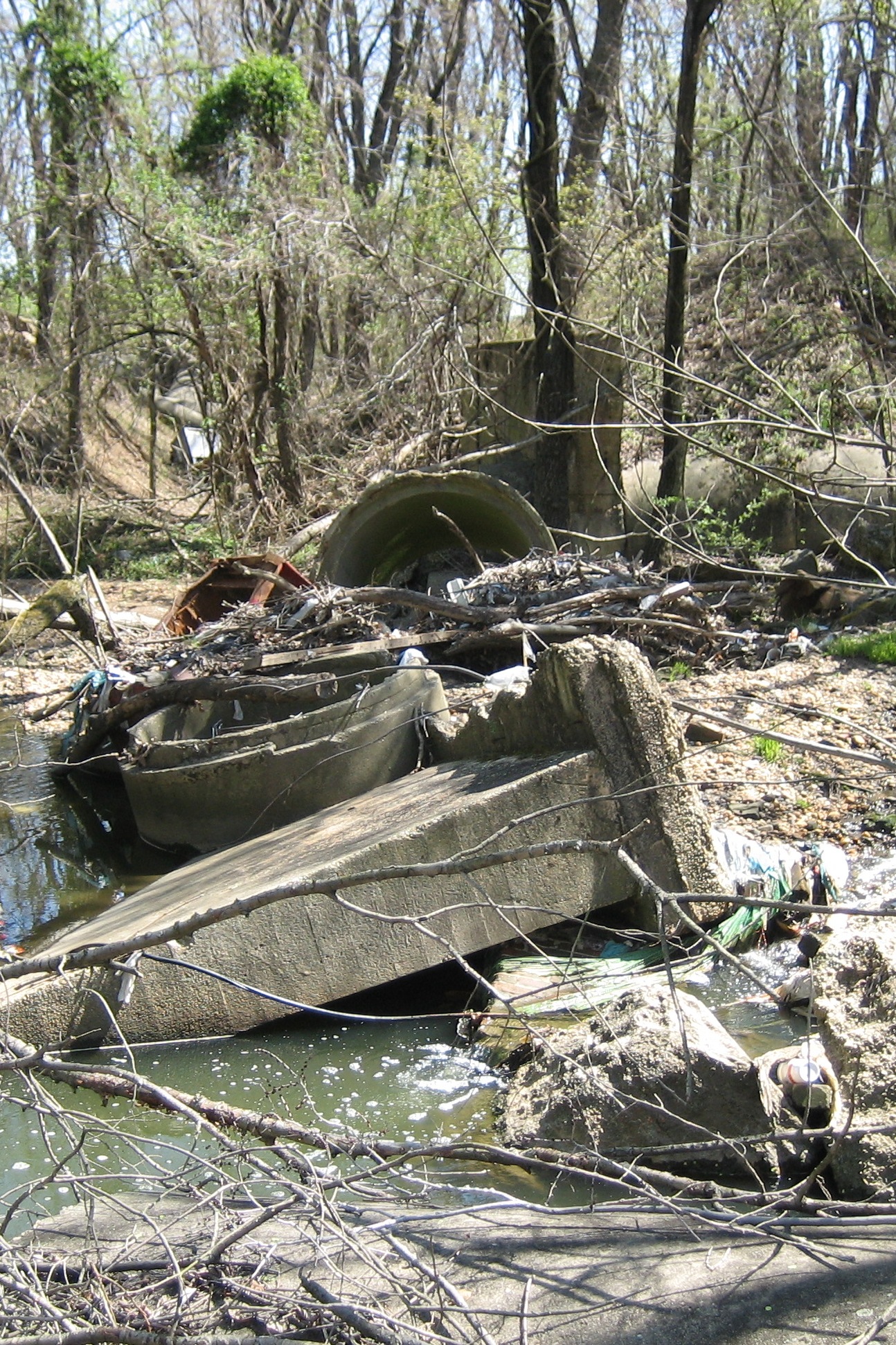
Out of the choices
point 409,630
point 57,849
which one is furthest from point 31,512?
point 409,630

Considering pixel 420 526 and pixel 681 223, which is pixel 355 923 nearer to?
pixel 420 526

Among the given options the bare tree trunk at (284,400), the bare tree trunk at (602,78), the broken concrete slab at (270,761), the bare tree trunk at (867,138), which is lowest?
the broken concrete slab at (270,761)

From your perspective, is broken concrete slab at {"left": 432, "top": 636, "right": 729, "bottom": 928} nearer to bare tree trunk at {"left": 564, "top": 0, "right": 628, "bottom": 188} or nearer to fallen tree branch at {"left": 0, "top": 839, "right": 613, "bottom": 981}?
fallen tree branch at {"left": 0, "top": 839, "right": 613, "bottom": 981}

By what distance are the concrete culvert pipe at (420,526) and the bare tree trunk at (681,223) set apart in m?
1.36

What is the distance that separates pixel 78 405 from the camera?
51.4 ft

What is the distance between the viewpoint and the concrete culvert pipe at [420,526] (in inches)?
369

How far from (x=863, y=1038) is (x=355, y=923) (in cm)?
201

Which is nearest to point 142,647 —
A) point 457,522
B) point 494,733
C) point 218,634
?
point 218,634

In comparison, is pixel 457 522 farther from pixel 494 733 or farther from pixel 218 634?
pixel 494 733

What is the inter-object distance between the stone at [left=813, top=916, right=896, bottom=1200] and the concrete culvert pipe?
5593 millimetres

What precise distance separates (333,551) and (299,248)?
5.70 m

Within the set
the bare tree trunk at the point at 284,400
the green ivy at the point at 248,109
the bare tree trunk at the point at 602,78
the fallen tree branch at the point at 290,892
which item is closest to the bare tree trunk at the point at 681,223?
the bare tree trunk at the point at 284,400

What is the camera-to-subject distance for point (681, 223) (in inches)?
381

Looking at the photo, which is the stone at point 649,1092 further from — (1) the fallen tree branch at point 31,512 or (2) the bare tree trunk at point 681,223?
(1) the fallen tree branch at point 31,512
